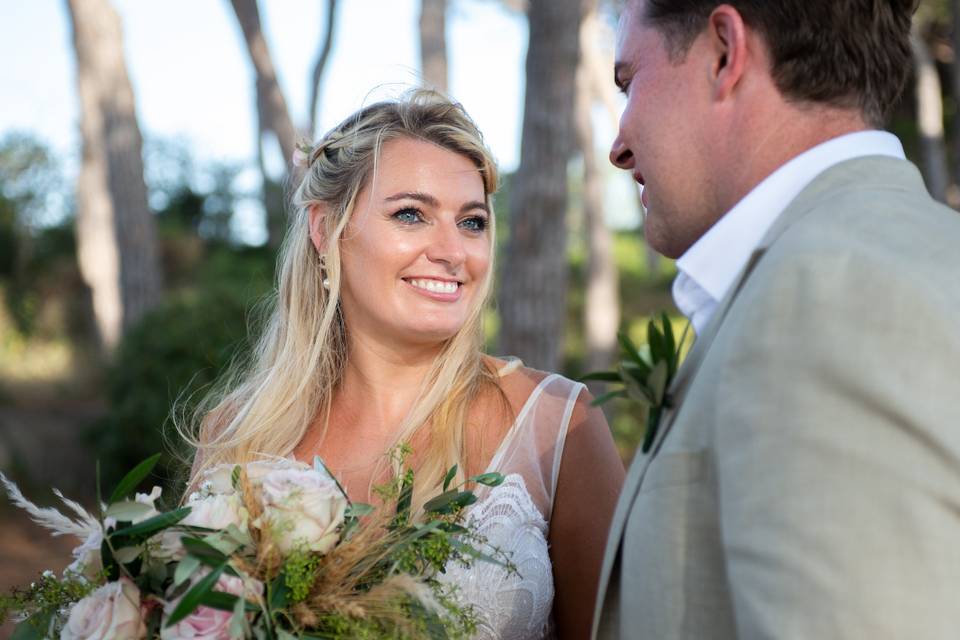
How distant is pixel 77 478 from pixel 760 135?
11.2 meters

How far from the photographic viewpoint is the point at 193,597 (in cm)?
198

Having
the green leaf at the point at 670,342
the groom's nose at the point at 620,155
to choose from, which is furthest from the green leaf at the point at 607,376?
the groom's nose at the point at 620,155

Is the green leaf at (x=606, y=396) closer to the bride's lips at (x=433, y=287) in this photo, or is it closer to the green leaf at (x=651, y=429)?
the green leaf at (x=651, y=429)

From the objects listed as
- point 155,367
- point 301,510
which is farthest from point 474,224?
point 155,367

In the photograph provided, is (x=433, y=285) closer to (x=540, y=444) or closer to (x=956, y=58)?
(x=540, y=444)

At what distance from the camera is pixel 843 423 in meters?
1.36

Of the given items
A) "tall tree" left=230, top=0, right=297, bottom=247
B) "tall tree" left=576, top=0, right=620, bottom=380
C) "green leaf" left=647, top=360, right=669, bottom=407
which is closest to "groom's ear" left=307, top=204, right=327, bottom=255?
"green leaf" left=647, top=360, right=669, bottom=407

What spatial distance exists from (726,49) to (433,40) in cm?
1272

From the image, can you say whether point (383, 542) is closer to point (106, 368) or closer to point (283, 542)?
point (283, 542)

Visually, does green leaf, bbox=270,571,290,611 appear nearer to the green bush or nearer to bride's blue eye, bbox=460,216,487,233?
bride's blue eye, bbox=460,216,487,233

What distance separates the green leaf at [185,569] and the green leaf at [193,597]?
0.12 ft

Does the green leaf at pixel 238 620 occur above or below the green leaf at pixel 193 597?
below

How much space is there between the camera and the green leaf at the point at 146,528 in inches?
85.9

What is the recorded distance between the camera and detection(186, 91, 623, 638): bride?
3.24m
